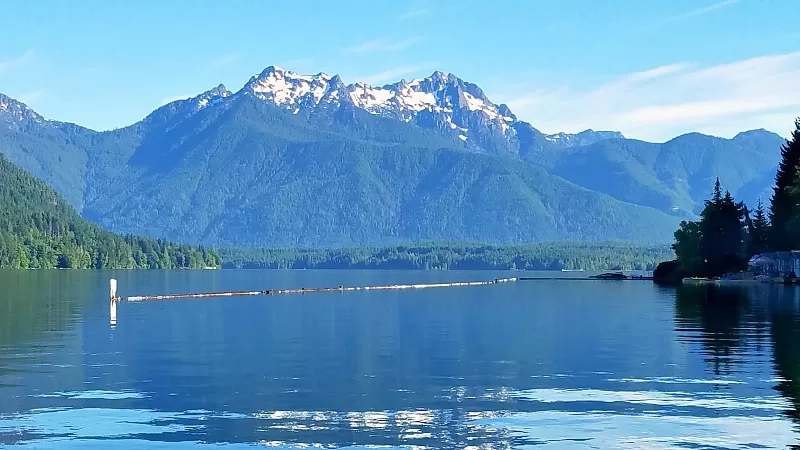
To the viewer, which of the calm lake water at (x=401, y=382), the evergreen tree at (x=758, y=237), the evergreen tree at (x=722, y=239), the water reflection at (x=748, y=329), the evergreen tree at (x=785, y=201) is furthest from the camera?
the evergreen tree at (x=722, y=239)

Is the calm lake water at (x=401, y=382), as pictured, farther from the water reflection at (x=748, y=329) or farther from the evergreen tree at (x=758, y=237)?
the evergreen tree at (x=758, y=237)

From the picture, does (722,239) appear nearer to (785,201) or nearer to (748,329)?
(785,201)

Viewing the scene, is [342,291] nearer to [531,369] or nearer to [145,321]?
[145,321]

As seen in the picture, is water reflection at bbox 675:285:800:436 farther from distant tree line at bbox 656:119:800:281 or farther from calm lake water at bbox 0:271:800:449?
distant tree line at bbox 656:119:800:281

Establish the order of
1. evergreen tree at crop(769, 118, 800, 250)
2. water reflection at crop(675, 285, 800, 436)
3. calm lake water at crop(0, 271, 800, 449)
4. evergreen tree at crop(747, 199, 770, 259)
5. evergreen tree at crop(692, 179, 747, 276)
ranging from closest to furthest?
calm lake water at crop(0, 271, 800, 449), water reflection at crop(675, 285, 800, 436), evergreen tree at crop(769, 118, 800, 250), evergreen tree at crop(747, 199, 770, 259), evergreen tree at crop(692, 179, 747, 276)

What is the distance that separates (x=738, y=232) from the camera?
18338 cm

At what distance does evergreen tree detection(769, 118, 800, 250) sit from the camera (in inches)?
6407

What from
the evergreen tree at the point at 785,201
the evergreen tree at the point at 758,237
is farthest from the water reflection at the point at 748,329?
the evergreen tree at the point at 758,237

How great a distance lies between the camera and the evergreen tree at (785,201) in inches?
6407

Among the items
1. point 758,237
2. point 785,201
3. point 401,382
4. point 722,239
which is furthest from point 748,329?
point 722,239

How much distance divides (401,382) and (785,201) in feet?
412

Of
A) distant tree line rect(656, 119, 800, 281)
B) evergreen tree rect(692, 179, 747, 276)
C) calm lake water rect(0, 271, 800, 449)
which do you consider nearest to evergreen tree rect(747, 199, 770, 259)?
distant tree line rect(656, 119, 800, 281)

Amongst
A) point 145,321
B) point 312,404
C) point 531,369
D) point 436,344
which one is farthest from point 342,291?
point 312,404

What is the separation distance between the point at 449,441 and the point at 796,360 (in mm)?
25688
